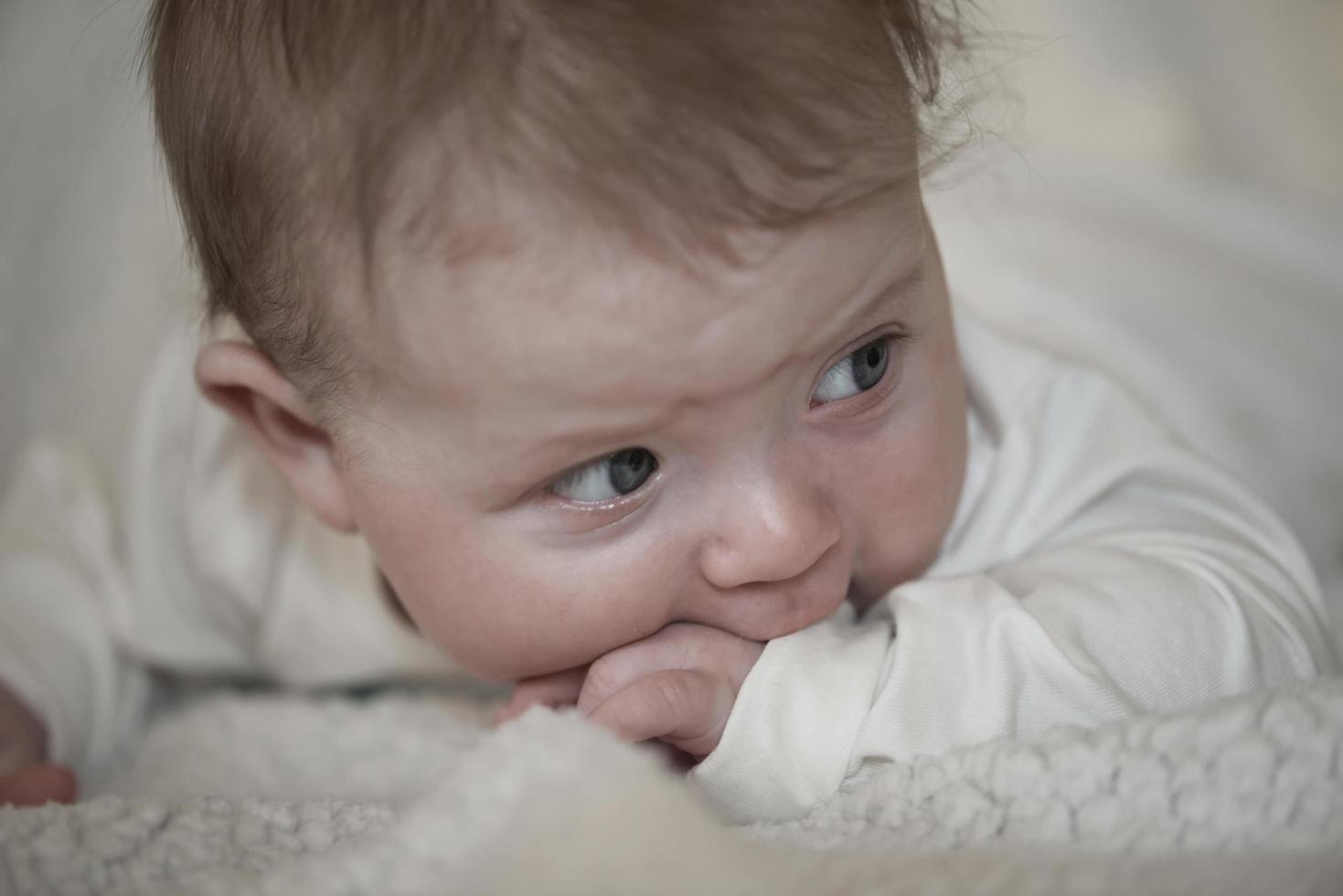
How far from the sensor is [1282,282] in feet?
5.03

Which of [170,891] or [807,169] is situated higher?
[807,169]

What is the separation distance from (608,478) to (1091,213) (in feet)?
3.04

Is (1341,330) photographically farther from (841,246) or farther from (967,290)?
(841,246)

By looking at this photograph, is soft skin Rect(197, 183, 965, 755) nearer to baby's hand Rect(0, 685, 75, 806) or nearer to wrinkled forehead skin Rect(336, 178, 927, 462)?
wrinkled forehead skin Rect(336, 178, 927, 462)

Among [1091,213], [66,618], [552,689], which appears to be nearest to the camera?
[552,689]

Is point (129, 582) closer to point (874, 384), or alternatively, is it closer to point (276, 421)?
point (276, 421)

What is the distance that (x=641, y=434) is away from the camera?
852mm

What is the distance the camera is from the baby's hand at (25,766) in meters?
1.13

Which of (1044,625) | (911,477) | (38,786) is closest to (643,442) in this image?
(911,477)

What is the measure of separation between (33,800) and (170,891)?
46cm

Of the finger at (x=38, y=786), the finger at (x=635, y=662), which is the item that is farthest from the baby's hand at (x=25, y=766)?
the finger at (x=635, y=662)

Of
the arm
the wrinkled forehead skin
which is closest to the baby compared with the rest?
the wrinkled forehead skin

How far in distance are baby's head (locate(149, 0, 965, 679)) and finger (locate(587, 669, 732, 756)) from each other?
5 centimetres

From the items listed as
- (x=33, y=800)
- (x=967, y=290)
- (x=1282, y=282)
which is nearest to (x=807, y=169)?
(x=967, y=290)
